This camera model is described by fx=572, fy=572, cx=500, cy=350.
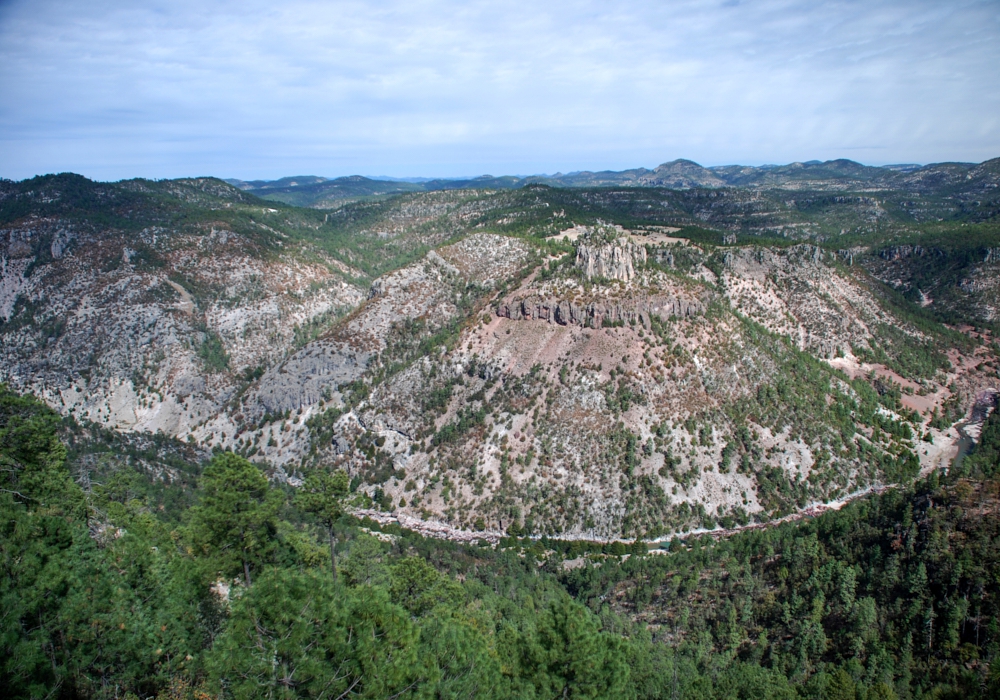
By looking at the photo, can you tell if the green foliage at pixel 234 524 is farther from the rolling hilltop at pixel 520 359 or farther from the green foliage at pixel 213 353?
the green foliage at pixel 213 353

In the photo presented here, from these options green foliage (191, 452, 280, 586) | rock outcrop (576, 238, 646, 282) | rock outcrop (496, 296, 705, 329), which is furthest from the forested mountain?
rock outcrop (576, 238, 646, 282)

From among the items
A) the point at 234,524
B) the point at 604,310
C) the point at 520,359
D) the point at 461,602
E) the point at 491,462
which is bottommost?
the point at 491,462

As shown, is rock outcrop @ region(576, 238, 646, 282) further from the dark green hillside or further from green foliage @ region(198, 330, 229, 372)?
green foliage @ region(198, 330, 229, 372)

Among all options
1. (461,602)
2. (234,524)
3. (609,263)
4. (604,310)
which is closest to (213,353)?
(604,310)

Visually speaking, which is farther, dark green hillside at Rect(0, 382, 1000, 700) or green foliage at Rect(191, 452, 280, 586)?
green foliage at Rect(191, 452, 280, 586)

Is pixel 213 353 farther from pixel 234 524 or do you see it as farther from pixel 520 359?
pixel 234 524

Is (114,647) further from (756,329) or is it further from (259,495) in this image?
(756,329)

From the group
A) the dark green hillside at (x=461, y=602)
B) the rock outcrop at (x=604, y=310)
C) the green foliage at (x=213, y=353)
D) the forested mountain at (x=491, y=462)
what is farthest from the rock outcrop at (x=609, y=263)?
the green foliage at (x=213, y=353)

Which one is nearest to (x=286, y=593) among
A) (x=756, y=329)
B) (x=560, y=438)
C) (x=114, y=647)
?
(x=114, y=647)
